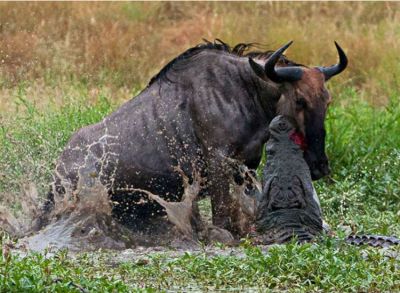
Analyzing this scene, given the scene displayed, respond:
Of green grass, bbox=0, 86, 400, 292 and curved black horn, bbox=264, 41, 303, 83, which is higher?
curved black horn, bbox=264, 41, 303, 83

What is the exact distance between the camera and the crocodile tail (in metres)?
7.50

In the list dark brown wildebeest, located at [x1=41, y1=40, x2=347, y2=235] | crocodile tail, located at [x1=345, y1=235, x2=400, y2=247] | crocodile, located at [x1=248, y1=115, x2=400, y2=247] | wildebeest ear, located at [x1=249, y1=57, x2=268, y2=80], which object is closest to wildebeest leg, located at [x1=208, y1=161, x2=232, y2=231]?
dark brown wildebeest, located at [x1=41, y1=40, x2=347, y2=235]

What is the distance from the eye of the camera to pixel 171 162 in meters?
9.05

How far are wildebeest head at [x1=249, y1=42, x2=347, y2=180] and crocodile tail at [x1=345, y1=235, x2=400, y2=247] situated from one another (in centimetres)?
116

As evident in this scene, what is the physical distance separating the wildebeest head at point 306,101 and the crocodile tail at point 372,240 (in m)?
1.16

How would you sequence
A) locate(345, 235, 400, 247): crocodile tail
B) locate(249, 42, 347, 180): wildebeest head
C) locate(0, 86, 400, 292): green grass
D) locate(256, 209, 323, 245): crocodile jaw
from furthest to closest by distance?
locate(249, 42, 347, 180): wildebeest head < locate(256, 209, 323, 245): crocodile jaw < locate(345, 235, 400, 247): crocodile tail < locate(0, 86, 400, 292): green grass

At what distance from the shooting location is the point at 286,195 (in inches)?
311

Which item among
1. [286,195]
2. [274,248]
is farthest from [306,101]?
[274,248]

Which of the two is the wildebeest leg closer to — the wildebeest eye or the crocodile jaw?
the wildebeest eye

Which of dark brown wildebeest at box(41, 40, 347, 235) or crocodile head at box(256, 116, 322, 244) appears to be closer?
crocodile head at box(256, 116, 322, 244)

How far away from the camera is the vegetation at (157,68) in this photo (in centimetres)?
661

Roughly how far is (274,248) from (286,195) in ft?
3.50

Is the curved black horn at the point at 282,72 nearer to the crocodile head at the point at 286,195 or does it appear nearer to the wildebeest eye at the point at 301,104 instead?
the wildebeest eye at the point at 301,104

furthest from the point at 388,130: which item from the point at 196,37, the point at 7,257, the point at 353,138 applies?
the point at 196,37
